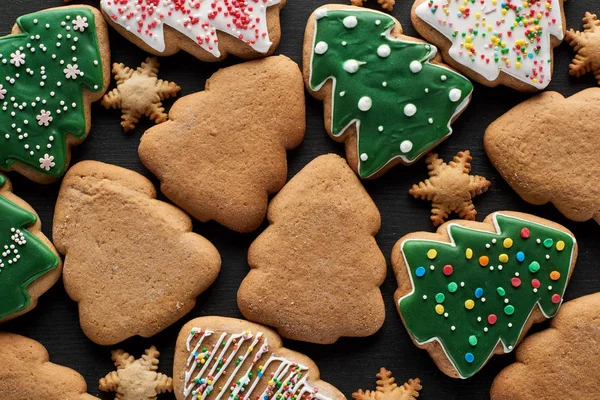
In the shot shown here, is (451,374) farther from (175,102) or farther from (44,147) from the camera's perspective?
(44,147)

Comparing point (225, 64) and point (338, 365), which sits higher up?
point (225, 64)

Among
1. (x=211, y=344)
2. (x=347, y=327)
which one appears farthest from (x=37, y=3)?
(x=347, y=327)

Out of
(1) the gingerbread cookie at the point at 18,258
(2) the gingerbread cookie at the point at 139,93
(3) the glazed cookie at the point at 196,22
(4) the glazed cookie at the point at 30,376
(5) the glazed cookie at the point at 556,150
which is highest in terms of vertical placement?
(3) the glazed cookie at the point at 196,22

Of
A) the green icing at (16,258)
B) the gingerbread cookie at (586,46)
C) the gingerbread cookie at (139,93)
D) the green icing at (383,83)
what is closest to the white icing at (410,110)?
the green icing at (383,83)

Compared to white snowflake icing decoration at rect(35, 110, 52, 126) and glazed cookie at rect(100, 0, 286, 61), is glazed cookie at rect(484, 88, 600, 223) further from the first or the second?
white snowflake icing decoration at rect(35, 110, 52, 126)

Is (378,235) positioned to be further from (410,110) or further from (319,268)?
(410,110)

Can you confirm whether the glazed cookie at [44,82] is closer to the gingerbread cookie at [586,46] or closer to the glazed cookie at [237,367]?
the glazed cookie at [237,367]
